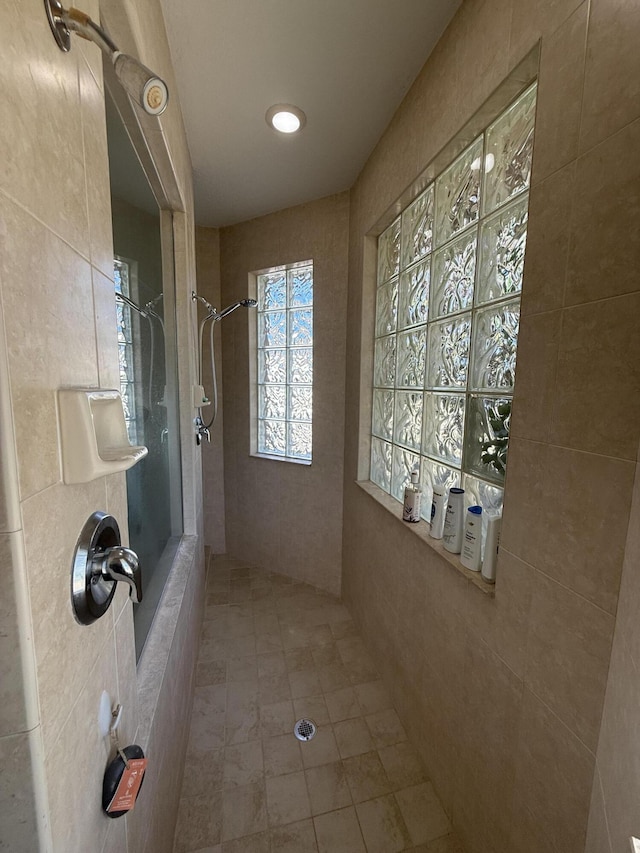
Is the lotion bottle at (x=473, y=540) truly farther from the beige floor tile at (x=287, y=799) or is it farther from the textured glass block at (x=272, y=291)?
the textured glass block at (x=272, y=291)

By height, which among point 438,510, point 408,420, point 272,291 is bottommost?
point 438,510

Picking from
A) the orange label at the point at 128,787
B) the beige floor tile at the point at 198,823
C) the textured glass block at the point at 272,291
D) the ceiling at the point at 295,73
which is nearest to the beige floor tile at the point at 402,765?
the beige floor tile at the point at 198,823

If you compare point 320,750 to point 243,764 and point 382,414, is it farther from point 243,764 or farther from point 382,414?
point 382,414

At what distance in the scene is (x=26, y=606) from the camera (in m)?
0.36

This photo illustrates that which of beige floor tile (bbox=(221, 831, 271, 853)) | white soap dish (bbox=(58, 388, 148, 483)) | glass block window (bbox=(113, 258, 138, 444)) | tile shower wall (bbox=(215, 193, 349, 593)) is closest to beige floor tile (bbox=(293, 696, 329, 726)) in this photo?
beige floor tile (bbox=(221, 831, 271, 853))

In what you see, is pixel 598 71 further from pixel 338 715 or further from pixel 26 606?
pixel 338 715

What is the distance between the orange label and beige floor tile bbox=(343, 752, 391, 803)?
1086mm

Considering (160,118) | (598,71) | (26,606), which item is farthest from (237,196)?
(26,606)

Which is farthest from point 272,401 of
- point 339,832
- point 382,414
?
point 339,832

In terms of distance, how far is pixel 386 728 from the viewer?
152cm

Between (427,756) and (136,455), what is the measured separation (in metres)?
1.61

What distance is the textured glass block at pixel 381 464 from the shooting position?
1807 mm

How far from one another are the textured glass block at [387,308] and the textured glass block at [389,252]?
0.05 metres

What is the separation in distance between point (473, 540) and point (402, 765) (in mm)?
1032
